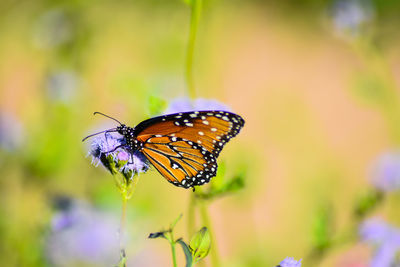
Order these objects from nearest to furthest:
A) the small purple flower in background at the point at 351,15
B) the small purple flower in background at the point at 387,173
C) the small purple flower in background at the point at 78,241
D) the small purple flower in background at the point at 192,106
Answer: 1. the small purple flower in background at the point at 192,106
2. the small purple flower in background at the point at 78,241
3. the small purple flower in background at the point at 387,173
4. the small purple flower in background at the point at 351,15

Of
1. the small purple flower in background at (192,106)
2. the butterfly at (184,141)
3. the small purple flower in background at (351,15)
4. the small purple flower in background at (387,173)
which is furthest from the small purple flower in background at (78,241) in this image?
the small purple flower in background at (351,15)

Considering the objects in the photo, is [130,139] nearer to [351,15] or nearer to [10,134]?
[10,134]

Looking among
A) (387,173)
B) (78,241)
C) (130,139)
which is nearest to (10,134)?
(78,241)

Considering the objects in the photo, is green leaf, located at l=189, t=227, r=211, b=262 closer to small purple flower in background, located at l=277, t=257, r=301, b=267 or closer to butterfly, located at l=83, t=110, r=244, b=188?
small purple flower in background, located at l=277, t=257, r=301, b=267

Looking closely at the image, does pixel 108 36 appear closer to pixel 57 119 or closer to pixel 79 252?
pixel 57 119

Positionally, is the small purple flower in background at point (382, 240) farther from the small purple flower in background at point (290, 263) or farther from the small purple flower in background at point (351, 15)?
the small purple flower in background at point (351, 15)

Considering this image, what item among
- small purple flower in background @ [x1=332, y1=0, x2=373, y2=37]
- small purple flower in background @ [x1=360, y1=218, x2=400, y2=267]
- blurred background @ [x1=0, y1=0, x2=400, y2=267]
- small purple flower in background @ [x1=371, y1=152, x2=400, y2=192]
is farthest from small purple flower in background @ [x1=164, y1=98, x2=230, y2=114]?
small purple flower in background @ [x1=332, y1=0, x2=373, y2=37]
